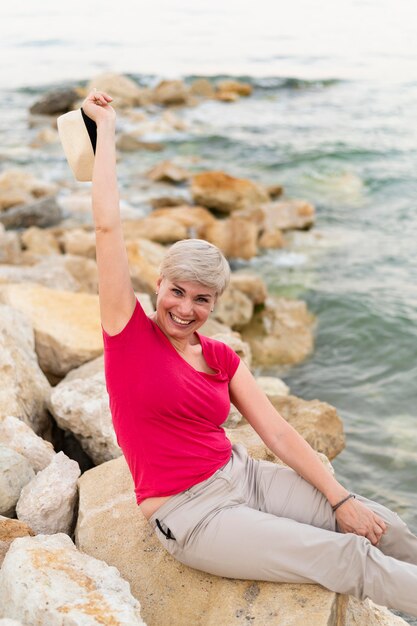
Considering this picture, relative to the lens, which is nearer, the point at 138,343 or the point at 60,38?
the point at 138,343

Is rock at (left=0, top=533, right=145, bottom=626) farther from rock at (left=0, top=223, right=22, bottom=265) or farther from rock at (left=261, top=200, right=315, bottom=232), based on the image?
rock at (left=261, top=200, right=315, bottom=232)

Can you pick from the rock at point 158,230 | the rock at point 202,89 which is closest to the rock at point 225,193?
the rock at point 158,230

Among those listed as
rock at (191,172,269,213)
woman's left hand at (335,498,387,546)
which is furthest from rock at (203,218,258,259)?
woman's left hand at (335,498,387,546)

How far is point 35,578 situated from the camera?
284 centimetres

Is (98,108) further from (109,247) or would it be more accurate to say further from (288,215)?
(288,215)

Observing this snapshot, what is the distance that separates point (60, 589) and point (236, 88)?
27.6 m

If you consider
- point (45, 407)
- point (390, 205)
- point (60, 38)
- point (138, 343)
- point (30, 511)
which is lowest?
point (60, 38)

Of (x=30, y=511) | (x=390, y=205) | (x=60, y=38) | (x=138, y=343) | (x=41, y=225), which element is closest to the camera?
(x=138, y=343)

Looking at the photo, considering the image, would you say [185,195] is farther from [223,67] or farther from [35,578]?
[223,67]

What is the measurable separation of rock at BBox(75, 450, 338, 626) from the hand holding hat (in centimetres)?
170

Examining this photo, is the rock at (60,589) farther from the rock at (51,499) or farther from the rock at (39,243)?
the rock at (39,243)

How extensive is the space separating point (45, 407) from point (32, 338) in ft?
2.57

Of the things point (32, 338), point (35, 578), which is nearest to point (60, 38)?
point (32, 338)

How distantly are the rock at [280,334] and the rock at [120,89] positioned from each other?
738 inches
